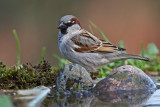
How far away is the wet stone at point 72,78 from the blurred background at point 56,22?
255 inches

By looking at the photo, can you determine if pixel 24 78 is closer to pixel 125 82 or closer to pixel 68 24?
pixel 125 82

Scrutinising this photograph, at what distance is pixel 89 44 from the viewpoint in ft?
19.7

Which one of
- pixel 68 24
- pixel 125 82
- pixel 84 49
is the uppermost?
pixel 68 24

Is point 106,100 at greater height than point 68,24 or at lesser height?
lesser

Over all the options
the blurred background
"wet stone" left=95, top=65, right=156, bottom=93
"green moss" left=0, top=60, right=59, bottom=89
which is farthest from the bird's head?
the blurred background

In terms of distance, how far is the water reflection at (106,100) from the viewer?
3975mm

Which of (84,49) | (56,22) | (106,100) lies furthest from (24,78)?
(56,22)

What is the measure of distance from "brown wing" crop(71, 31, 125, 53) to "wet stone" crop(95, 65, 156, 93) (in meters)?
1.09

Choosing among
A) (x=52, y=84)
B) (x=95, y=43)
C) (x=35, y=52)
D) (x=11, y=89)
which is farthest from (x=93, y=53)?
(x=35, y=52)

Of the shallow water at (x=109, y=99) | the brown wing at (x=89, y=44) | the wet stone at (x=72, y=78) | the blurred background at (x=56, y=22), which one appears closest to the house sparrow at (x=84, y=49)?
the brown wing at (x=89, y=44)

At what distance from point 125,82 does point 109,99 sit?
2.02 ft

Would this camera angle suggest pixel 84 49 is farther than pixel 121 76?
Yes

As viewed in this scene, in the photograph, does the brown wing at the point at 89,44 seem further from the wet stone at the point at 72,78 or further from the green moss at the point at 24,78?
the wet stone at the point at 72,78

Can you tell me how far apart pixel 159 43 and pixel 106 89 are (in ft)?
23.9
